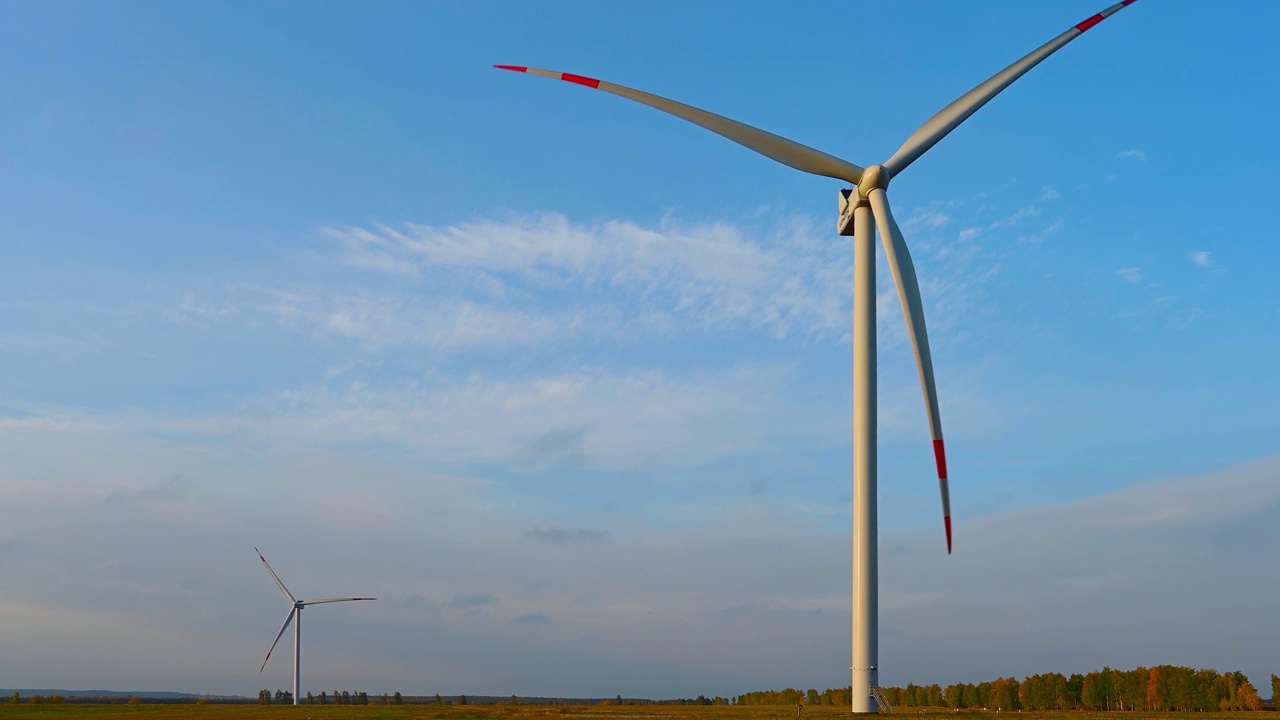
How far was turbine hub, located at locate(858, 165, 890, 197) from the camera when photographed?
5394 cm

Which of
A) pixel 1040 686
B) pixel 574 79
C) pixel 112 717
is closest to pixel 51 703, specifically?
pixel 112 717

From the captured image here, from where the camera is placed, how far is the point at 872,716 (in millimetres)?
49281

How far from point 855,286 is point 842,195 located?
223 inches

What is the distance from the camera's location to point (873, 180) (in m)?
54.0

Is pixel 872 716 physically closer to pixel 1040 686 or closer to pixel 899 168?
pixel 899 168

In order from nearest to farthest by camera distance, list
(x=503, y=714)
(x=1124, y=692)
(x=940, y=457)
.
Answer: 1. (x=940, y=457)
2. (x=503, y=714)
3. (x=1124, y=692)

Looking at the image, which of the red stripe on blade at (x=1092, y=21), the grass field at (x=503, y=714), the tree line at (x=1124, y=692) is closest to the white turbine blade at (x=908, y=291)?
the red stripe on blade at (x=1092, y=21)

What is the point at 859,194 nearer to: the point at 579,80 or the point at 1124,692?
the point at 579,80

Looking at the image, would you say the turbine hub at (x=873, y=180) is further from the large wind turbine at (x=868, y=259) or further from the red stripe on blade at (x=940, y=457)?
the red stripe on blade at (x=940, y=457)

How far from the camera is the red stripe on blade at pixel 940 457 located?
→ 155 feet

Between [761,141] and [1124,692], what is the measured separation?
445 ft

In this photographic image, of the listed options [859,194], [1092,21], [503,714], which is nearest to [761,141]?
[859,194]

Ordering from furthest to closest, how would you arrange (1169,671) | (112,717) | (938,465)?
(1169,671) < (112,717) < (938,465)

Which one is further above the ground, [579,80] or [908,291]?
[579,80]
